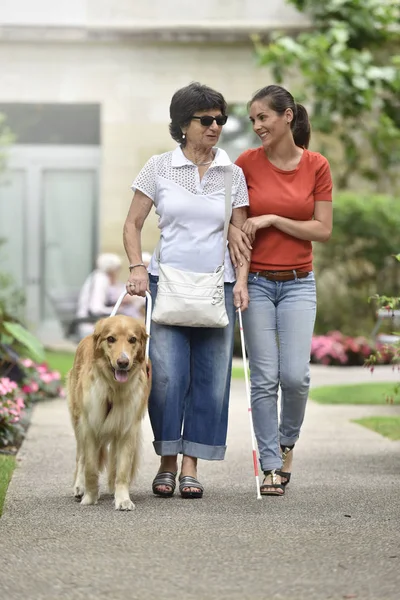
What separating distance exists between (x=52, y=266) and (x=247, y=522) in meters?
16.6

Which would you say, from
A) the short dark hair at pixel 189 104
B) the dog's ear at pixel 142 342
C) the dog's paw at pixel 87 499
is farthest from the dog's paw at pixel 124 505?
the short dark hair at pixel 189 104

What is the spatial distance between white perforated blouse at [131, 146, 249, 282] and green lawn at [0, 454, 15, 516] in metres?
1.51

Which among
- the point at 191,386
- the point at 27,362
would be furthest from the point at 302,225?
the point at 27,362

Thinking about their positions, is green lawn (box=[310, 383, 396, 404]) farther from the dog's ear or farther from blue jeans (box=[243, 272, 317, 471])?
the dog's ear

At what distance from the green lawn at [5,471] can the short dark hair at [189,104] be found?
2.10 metres

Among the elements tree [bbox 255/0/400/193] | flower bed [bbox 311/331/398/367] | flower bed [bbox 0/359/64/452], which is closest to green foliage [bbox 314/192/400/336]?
flower bed [bbox 311/331/398/367]

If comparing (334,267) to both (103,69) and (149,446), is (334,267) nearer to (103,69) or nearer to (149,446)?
(103,69)

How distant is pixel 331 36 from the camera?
20375 millimetres

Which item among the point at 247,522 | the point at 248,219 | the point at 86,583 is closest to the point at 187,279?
the point at 248,219

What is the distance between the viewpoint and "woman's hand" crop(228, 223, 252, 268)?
7.30 meters

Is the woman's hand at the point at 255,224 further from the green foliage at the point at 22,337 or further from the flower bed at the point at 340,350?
the flower bed at the point at 340,350

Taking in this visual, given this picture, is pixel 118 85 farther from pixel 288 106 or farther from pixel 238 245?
pixel 238 245

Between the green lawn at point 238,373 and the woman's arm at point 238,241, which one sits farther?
the green lawn at point 238,373

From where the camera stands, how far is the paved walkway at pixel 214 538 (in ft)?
16.6
